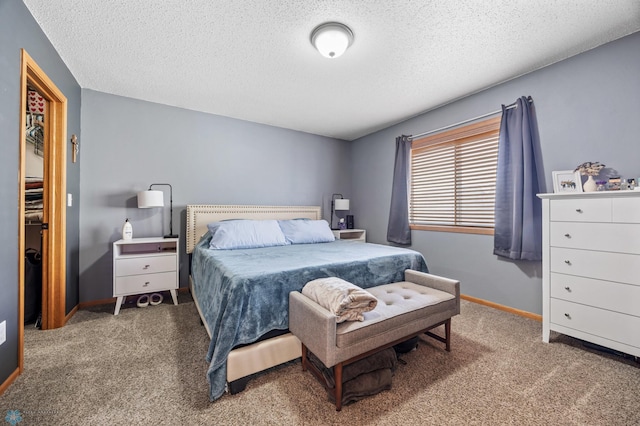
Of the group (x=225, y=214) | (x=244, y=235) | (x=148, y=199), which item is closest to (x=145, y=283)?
(x=148, y=199)

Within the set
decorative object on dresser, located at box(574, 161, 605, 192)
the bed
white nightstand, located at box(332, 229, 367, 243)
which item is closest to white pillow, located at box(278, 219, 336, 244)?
the bed

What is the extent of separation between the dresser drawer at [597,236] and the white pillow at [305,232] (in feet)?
7.44

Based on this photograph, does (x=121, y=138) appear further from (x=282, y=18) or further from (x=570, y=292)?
(x=570, y=292)

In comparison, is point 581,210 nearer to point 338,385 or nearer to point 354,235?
point 338,385

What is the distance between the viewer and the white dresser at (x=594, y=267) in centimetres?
172

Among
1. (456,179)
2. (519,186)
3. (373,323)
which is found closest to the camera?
(373,323)

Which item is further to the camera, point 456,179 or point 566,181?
point 456,179

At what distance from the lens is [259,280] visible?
1.66 m

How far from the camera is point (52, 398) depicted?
1.45m

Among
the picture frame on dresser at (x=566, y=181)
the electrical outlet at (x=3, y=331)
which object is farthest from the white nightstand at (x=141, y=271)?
the picture frame on dresser at (x=566, y=181)

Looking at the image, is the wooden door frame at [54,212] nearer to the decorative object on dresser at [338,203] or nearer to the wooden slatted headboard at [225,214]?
the wooden slatted headboard at [225,214]

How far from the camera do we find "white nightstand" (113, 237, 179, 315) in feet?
8.64

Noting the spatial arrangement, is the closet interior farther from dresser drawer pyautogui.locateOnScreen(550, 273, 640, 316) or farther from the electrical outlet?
dresser drawer pyautogui.locateOnScreen(550, 273, 640, 316)

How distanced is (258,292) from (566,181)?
2649 millimetres
